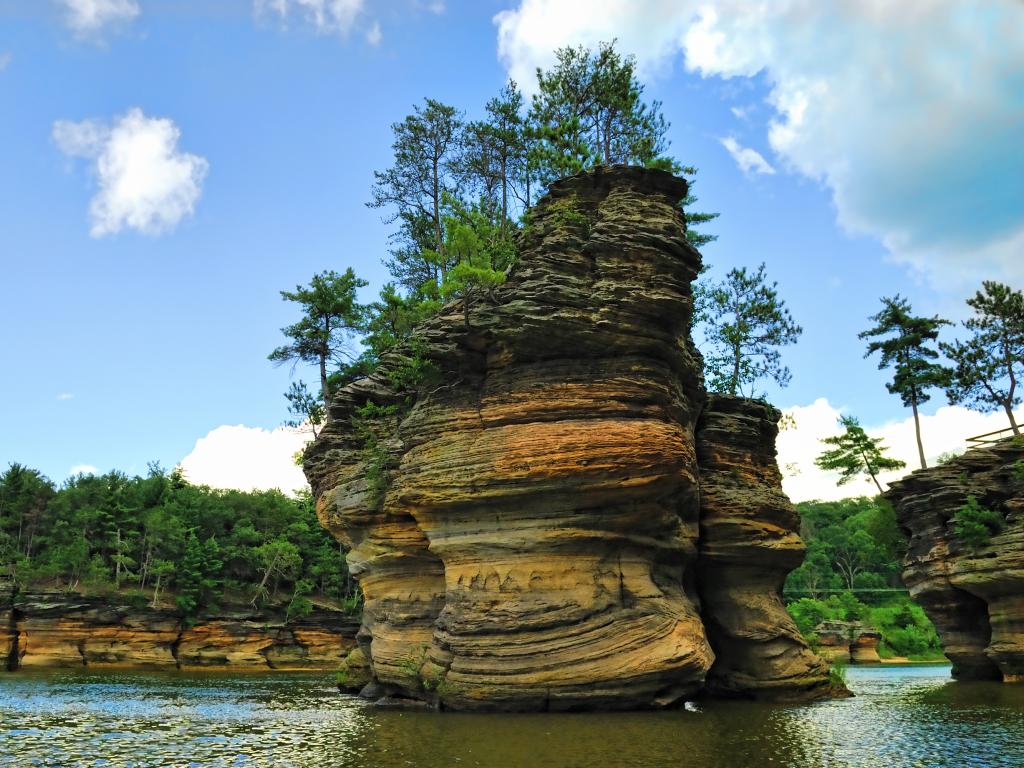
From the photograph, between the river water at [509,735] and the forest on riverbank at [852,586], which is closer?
the river water at [509,735]

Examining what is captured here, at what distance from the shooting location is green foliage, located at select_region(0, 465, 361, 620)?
56062 mm

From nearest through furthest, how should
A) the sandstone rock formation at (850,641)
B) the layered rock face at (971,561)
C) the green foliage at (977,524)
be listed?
the layered rock face at (971,561)
the green foliage at (977,524)
the sandstone rock formation at (850,641)

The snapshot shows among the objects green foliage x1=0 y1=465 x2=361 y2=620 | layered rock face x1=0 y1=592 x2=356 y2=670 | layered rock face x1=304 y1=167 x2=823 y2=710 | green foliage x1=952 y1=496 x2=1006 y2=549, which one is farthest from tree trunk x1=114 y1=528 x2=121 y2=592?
green foliage x1=952 y1=496 x2=1006 y2=549

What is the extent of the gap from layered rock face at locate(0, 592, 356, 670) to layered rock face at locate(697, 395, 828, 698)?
131ft

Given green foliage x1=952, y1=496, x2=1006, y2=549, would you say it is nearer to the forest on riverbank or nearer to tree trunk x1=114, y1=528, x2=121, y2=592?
the forest on riverbank

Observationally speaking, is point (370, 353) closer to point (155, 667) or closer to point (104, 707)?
point (104, 707)

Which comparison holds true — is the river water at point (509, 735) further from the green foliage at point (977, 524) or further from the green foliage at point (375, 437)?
the green foliage at point (977, 524)

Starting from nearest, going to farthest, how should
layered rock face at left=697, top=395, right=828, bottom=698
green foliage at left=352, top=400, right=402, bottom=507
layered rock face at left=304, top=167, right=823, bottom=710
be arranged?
layered rock face at left=304, top=167, right=823, bottom=710
layered rock face at left=697, top=395, right=828, bottom=698
green foliage at left=352, top=400, right=402, bottom=507

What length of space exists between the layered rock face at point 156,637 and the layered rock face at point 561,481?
3351 cm

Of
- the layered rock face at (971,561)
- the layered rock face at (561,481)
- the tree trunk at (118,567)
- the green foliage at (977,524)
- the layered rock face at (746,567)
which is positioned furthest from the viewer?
the tree trunk at (118,567)

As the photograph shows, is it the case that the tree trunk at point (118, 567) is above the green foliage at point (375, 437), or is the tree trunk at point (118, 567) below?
below

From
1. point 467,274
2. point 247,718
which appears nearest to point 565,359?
point 467,274

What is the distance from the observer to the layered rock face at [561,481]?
20.4 meters

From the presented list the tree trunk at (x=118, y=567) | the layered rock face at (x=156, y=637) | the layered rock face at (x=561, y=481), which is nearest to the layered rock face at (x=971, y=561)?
the layered rock face at (x=561, y=481)
